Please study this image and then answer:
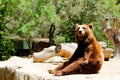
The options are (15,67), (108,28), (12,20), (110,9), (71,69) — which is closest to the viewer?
(71,69)

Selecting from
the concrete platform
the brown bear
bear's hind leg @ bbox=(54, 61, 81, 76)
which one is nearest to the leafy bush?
the concrete platform

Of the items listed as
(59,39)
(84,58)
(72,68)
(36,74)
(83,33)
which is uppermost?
(83,33)

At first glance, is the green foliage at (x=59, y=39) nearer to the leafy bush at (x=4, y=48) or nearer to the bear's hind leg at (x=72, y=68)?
the leafy bush at (x=4, y=48)

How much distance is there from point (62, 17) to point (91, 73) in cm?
1864

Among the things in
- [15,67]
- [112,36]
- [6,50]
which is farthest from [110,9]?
[15,67]

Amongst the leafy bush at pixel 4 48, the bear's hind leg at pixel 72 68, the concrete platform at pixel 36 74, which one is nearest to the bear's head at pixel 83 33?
the bear's hind leg at pixel 72 68

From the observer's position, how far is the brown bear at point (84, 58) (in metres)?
6.92

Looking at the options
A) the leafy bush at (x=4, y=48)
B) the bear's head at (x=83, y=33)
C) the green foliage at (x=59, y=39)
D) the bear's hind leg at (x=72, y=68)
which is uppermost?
the bear's head at (x=83, y=33)

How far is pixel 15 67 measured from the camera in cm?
863

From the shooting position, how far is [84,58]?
276 inches

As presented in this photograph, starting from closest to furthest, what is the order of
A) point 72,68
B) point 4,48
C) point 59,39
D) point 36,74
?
point 72,68 → point 36,74 → point 4,48 → point 59,39

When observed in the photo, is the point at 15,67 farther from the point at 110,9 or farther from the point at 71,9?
the point at 110,9

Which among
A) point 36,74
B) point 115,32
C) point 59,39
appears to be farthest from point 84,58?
point 59,39

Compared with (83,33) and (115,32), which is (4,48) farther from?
(83,33)
